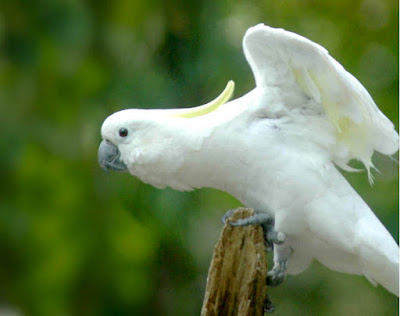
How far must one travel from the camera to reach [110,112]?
3.96m

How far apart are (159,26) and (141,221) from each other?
982mm

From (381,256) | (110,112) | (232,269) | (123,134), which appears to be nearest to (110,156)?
(123,134)

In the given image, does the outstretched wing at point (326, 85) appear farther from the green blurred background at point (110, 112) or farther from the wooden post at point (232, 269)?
the green blurred background at point (110, 112)

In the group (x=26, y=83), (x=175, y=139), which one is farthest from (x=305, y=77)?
(x=26, y=83)

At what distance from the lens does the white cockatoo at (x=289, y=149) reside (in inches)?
94.3

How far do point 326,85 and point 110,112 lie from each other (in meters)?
1.75

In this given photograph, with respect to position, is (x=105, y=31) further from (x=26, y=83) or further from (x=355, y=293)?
(x=355, y=293)

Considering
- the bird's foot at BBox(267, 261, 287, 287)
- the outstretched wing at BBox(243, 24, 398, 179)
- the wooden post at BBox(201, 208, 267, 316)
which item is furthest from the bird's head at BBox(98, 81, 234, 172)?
the bird's foot at BBox(267, 261, 287, 287)

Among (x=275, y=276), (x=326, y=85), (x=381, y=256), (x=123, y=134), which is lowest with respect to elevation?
(x=275, y=276)

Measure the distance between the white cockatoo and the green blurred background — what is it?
1373 millimetres

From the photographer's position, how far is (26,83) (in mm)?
3785

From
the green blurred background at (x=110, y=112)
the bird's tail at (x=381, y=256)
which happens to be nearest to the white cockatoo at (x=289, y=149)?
the bird's tail at (x=381, y=256)

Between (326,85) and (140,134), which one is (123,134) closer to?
(140,134)

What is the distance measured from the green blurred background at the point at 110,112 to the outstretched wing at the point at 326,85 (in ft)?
4.76
